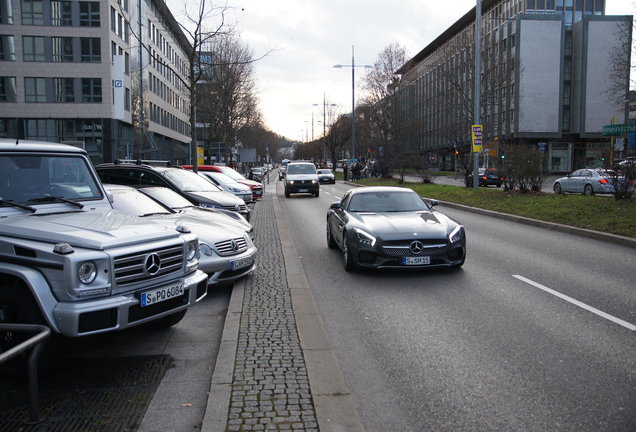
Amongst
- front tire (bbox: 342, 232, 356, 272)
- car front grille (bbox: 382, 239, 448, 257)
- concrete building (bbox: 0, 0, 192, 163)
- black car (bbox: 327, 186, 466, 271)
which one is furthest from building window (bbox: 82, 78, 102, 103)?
car front grille (bbox: 382, 239, 448, 257)

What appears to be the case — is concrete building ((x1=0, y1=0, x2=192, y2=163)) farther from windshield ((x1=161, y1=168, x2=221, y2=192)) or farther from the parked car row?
the parked car row

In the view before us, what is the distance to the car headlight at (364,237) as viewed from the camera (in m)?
8.50

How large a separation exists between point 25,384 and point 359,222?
5.73m

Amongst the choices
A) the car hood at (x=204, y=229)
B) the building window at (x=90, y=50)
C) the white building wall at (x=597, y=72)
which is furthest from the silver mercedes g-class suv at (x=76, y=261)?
the white building wall at (x=597, y=72)

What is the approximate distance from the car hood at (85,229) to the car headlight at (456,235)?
15.9 feet

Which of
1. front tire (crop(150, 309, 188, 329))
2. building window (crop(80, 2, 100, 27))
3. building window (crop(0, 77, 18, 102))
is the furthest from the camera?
building window (crop(80, 2, 100, 27))

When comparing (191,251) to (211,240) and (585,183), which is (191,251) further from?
(585,183)

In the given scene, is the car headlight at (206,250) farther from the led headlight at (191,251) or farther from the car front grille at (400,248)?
the car front grille at (400,248)

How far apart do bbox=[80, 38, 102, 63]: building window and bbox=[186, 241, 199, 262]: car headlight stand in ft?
152

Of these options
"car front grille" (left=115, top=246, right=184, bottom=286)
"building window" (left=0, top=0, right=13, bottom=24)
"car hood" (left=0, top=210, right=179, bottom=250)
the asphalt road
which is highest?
"building window" (left=0, top=0, right=13, bottom=24)

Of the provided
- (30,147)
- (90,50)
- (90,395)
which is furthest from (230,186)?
(90,50)

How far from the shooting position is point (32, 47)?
45938 millimetres

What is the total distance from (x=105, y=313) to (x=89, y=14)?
4835 cm

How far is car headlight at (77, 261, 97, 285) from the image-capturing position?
4211 millimetres
